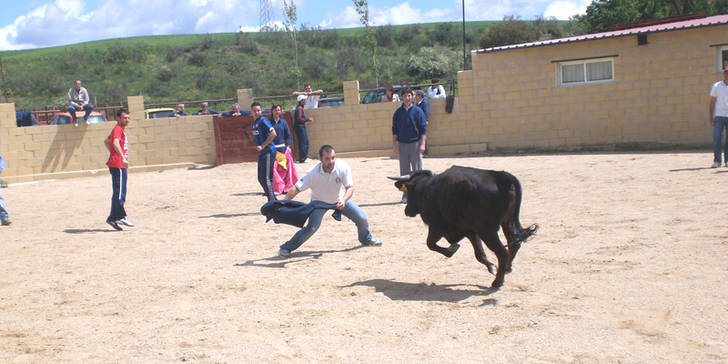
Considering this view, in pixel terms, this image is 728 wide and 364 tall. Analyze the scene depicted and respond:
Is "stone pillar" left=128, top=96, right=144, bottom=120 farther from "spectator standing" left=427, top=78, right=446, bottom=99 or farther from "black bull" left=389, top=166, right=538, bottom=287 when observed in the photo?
"black bull" left=389, top=166, right=538, bottom=287

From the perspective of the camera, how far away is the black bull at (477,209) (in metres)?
5.85

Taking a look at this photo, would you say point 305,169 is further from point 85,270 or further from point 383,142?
point 85,270

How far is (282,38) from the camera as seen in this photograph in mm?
62375

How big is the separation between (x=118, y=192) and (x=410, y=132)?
4503mm

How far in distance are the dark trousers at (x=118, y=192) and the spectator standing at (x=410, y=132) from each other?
412cm

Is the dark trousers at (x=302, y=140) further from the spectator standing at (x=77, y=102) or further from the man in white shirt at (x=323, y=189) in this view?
the man in white shirt at (x=323, y=189)

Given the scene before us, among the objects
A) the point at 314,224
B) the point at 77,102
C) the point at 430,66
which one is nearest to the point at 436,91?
the point at 77,102

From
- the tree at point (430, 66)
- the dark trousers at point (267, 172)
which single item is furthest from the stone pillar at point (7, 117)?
the tree at point (430, 66)

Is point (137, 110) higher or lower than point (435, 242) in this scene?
higher

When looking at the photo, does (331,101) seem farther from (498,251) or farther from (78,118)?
(498,251)

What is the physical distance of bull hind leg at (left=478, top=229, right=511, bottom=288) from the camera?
591cm

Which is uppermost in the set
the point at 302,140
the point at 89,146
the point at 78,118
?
the point at 78,118

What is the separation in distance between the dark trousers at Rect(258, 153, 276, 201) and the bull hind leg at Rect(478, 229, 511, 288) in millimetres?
5780

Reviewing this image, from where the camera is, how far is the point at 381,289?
20.7 ft
